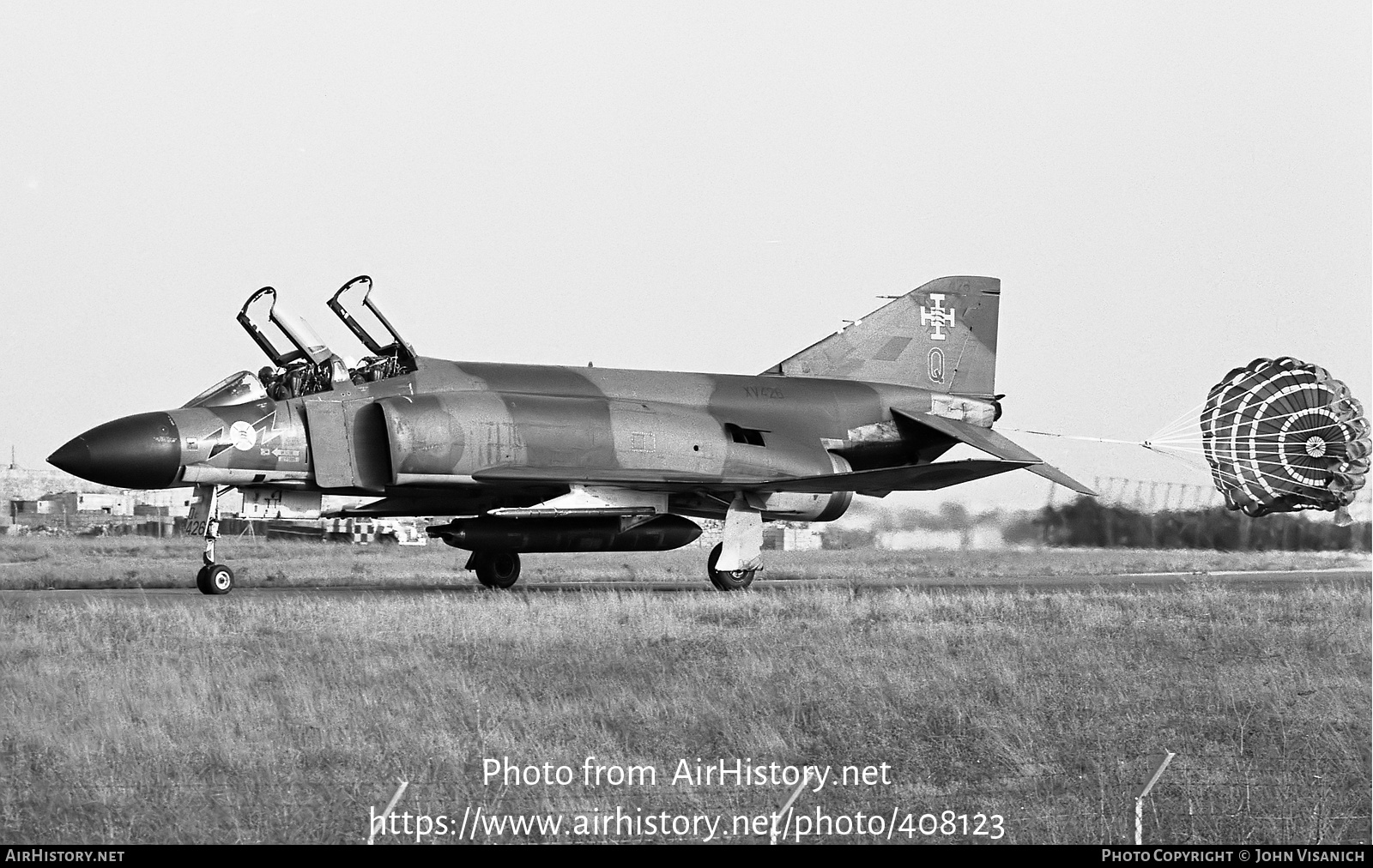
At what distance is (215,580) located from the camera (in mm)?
15109

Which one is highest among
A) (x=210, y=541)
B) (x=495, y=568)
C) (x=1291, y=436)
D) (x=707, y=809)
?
(x=1291, y=436)

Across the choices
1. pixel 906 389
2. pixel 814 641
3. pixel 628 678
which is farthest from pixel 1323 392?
pixel 628 678

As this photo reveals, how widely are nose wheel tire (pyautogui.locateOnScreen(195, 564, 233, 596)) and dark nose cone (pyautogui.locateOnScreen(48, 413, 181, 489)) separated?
1.03 metres

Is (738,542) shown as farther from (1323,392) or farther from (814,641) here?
(1323,392)

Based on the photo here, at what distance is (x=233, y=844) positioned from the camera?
18.5 ft

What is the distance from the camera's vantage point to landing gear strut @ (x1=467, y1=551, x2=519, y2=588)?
17.8 m

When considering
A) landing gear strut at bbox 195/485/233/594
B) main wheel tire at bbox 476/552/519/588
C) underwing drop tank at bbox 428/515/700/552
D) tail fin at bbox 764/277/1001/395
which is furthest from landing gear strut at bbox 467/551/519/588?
tail fin at bbox 764/277/1001/395

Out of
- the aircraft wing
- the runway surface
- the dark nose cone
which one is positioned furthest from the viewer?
the aircraft wing

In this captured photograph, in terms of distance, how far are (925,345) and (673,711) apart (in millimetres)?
14048

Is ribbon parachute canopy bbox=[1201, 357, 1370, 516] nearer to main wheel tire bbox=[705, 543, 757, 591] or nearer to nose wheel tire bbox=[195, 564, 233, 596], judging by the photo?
main wheel tire bbox=[705, 543, 757, 591]

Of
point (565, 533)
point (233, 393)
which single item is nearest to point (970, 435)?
point (565, 533)

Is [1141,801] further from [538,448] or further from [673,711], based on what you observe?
[538,448]

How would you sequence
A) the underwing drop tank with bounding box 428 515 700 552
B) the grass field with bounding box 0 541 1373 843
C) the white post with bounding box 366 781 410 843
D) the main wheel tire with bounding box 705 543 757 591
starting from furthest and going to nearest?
the main wheel tire with bounding box 705 543 757 591
the underwing drop tank with bounding box 428 515 700 552
the grass field with bounding box 0 541 1373 843
the white post with bounding box 366 781 410 843
